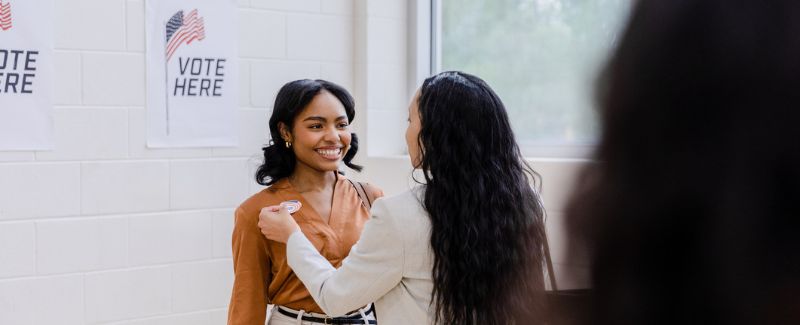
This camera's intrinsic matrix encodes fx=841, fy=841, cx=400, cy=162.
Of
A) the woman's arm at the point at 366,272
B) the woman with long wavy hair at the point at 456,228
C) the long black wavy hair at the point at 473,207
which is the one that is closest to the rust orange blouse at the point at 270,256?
the woman's arm at the point at 366,272

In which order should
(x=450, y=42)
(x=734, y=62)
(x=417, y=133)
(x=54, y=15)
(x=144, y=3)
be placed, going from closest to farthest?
(x=734, y=62) < (x=417, y=133) < (x=54, y=15) < (x=144, y=3) < (x=450, y=42)

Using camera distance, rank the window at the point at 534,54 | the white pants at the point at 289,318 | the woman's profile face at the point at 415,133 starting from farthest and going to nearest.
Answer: the window at the point at 534,54, the white pants at the point at 289,318, the woman's profile face at the point at 415,133

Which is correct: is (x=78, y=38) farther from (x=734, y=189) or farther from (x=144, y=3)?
(x=734, y=189)

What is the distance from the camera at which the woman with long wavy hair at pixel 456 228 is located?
1684mm

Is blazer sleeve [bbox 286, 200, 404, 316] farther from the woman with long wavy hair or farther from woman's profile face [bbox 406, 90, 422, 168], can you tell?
woman's profile face [bbox 406, 90, 422, 168]

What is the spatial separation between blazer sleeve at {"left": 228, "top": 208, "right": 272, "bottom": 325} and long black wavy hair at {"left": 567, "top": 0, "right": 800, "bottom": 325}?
6.18ft

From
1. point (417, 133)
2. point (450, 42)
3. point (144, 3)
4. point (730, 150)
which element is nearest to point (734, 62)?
point (730, 150)

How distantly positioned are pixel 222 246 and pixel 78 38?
0.92 metres

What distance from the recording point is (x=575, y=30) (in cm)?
291

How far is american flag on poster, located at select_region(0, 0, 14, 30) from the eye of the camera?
2.66 meters

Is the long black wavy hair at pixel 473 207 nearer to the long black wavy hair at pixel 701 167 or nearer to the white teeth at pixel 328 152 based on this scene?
the white teeth at pixel 328 152

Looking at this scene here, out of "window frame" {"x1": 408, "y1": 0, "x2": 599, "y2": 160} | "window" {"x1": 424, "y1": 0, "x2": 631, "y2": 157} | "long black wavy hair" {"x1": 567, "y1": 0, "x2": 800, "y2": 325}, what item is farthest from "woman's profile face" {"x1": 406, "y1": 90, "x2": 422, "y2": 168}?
"window frame" {"x1": 408, "y1": 0, "x2": 599, "y2": 160}

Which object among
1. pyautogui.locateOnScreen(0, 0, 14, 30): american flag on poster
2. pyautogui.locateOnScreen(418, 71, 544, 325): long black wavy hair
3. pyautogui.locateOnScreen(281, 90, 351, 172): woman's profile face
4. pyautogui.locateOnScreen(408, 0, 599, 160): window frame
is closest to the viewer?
pyautogui.locateOnScreen(418, 71, 544, 325): long black wavy hair

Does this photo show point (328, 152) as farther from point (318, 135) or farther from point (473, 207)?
point (473, 207)
